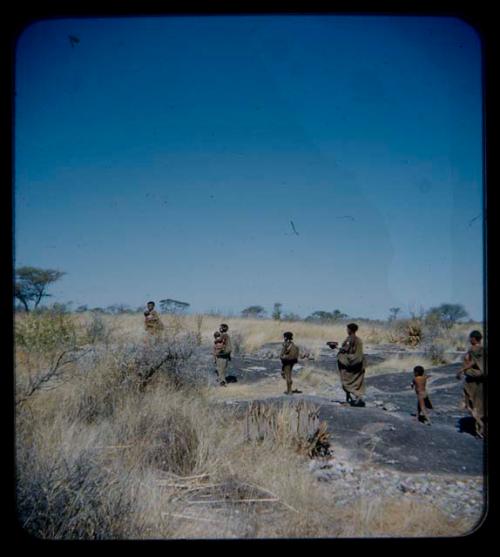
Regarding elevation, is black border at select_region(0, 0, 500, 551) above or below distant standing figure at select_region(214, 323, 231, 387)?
above

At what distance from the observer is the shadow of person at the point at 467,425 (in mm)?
5246

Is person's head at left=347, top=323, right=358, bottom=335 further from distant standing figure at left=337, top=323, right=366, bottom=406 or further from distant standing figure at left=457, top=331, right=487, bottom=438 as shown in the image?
distant standing figure at left=457, top=331, right=487, bottom=438

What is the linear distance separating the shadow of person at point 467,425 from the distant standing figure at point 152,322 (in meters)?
4.44

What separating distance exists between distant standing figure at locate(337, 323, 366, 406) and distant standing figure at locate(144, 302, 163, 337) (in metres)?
3.06

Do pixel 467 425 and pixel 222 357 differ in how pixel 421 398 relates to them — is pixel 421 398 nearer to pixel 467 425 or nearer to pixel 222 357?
pixel 467 425

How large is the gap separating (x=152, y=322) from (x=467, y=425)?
201 inches

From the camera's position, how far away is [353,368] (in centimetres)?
836

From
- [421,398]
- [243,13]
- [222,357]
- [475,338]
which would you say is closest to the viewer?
[243,13]

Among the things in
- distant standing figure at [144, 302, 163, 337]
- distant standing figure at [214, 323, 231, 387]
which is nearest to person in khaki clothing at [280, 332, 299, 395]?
distant standing figure at [214, 323, 231, 387]

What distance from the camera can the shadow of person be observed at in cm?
525

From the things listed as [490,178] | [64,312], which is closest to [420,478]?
[490,178]

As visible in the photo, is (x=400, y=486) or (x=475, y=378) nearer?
(x=400, y=486)

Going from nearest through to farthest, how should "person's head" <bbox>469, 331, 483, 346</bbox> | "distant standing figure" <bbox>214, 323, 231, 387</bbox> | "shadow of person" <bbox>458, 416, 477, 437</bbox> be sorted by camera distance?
"person's head" <bbox>469, 331, 483, 346</bbox> → "shadow of person" <bbox>458, 416, 477, 437</bbox> → "distant standing figure" <bbox>214, 323, 231, 387</bbox>

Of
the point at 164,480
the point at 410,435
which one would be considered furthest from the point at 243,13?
the point at 410,435
